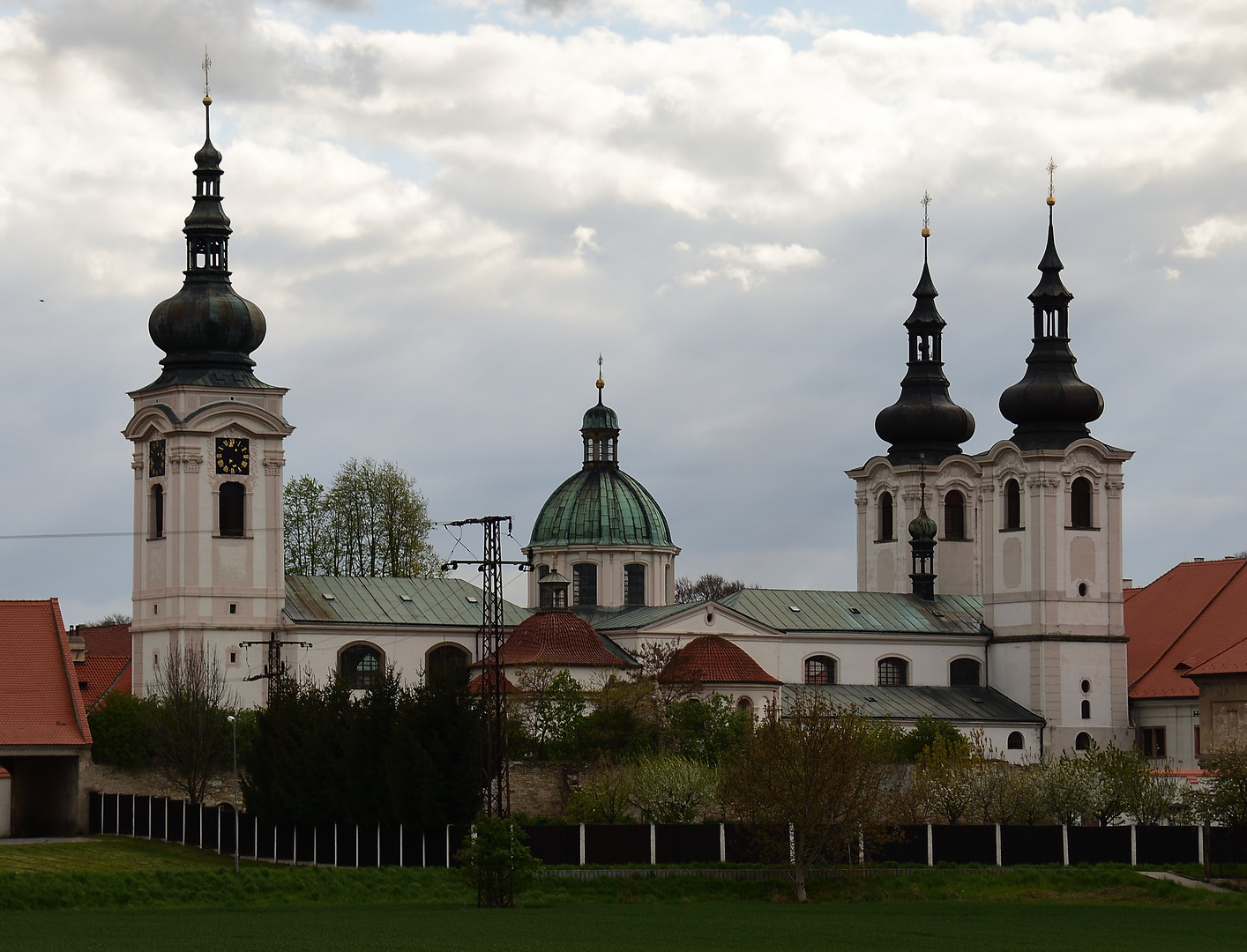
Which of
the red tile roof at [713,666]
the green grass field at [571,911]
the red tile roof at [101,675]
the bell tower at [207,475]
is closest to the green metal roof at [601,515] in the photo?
the red tile roof at [713,666]

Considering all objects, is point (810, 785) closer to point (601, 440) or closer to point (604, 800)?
point (604, 800)

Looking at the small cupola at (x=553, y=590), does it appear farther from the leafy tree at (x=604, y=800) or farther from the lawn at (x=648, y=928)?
the lawn at (x=648, y=928)

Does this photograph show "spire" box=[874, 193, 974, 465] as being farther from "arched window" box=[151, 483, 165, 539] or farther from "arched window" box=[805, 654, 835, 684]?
"arched window" box=[151, 483, 165, 539]

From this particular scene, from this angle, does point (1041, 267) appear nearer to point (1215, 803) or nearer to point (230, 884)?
point (1215, 803)

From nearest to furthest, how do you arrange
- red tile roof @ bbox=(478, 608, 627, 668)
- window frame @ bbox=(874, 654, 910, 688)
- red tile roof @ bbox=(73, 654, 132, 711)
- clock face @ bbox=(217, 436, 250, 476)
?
red tile roof @ bbox=(478, 608, 627, 668), clock face @ bbox=(217, 436, 250, 476), red tile roof @ bbox=(73, 654, 132, 711), window frame @ bbox=(874, 654, 910, 688)

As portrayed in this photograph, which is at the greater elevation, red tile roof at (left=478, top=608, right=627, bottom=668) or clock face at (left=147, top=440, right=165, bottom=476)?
clock face at (left=147, top=440, right=165, bottom=476)

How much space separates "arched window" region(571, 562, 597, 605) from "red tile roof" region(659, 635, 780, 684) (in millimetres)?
11365

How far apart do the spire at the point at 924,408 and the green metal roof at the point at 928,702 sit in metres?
11.1

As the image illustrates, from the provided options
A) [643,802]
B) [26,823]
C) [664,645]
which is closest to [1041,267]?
[664,645]

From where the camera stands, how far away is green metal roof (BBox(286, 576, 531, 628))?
3095 inches

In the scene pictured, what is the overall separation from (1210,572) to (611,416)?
21.6 m

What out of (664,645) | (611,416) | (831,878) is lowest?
(831,878)

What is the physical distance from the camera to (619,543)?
292 feet

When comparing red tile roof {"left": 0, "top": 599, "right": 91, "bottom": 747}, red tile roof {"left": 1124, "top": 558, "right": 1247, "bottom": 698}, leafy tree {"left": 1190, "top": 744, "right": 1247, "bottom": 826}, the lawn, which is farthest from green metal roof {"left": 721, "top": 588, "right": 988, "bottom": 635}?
the lawn
